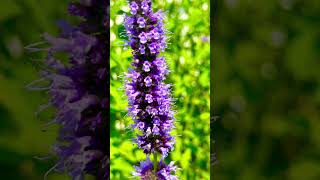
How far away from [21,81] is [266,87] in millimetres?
703

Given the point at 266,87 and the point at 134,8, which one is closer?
the point at 134,8

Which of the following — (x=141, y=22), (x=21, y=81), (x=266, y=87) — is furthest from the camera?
(x=266, y=87)

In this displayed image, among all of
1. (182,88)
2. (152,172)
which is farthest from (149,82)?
(152,172)

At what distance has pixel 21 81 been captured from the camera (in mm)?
1463

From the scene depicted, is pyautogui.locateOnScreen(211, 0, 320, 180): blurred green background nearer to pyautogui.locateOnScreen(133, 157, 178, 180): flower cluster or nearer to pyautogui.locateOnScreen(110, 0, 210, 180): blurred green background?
pyautogui.locateOnScreen(110, 0, 210, 180): blurred green background

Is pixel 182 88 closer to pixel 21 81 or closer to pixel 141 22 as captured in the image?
pixel 141 22

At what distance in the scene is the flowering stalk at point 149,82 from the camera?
133 centimetres

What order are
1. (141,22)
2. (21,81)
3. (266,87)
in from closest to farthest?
(141,22) < (21,81) < (266,87)

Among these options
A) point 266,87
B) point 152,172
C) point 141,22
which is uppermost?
point 141,22

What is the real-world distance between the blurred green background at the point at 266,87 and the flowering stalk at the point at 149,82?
211mm

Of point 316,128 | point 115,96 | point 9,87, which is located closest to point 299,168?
point 316,128

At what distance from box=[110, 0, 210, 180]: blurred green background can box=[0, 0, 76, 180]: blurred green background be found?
19 cm

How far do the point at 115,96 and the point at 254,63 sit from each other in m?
0.43

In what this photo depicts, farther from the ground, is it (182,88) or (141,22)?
(141,22)
